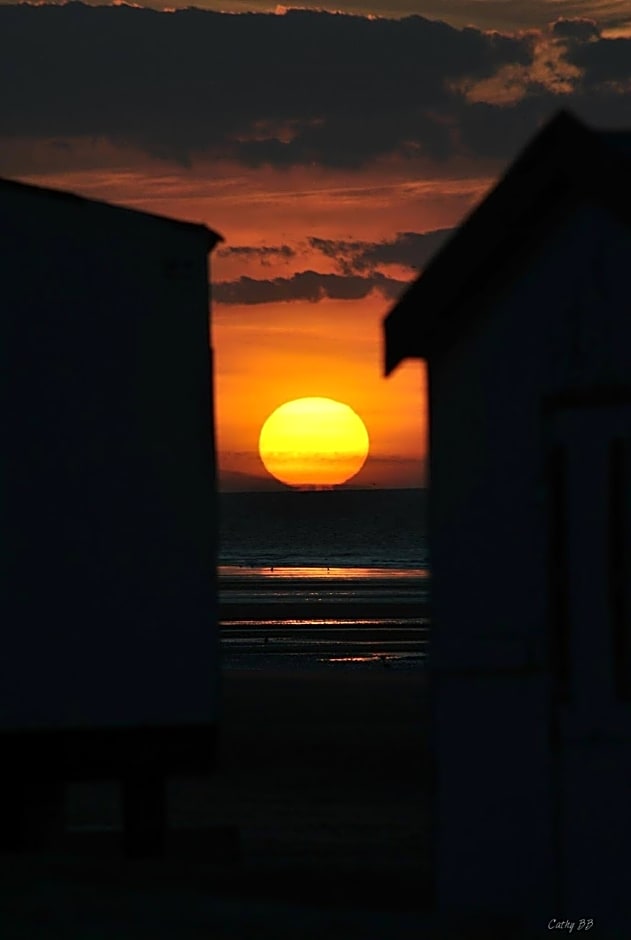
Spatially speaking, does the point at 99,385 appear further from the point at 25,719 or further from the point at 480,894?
the point at 480,894

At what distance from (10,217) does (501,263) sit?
4083 mm

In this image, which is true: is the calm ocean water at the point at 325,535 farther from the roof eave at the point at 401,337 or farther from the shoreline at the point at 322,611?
→ the roof eave at the point at 401,337

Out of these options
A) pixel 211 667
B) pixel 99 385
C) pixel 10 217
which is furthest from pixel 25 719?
pixel 10 217

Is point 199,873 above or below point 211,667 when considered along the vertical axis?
below

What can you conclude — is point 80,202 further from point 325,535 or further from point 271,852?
point 325,535

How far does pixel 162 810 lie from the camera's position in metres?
11.7

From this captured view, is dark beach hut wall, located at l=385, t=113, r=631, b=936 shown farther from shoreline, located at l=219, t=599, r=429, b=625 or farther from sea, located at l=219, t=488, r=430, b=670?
shoreline, located at l=219, t=599, r=429, b=625

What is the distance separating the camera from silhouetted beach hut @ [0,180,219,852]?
10.7 m

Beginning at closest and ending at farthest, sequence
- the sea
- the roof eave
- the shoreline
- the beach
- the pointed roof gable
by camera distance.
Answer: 1. the pointed roof gable
2. the roof eave
3. the beach
4. the sea
5. the shoreline

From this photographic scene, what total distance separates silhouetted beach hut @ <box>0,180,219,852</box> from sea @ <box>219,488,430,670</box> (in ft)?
12.7

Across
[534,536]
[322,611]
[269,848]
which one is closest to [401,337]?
[534,536]

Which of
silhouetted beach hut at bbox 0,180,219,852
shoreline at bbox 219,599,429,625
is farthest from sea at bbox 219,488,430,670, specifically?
silhouetted beach hut at bbox 0,180,219,852

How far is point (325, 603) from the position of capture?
4578 cm

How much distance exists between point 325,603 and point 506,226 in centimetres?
3795
